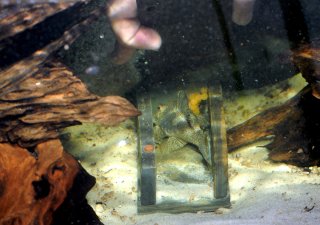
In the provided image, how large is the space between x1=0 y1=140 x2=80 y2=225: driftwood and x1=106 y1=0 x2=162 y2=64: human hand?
1.44m

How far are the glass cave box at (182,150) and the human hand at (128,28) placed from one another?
0.83 meters

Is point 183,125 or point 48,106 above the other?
point 48,106

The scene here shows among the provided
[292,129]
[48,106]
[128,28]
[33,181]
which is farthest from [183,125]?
[33,181]

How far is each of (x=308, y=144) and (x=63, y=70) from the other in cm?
281

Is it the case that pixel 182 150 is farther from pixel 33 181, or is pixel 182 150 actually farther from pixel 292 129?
pixel 33 181

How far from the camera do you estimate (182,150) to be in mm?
4133

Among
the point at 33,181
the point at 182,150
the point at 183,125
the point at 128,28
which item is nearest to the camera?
the point at 33,181

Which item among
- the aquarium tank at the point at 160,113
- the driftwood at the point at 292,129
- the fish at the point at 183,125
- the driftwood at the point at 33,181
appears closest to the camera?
the driftwood at the point at 33,181

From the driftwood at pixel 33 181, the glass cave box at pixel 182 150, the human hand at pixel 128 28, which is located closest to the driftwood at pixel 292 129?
the glass cave box at pixel 182 150

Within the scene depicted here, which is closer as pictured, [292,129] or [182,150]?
[292,129]

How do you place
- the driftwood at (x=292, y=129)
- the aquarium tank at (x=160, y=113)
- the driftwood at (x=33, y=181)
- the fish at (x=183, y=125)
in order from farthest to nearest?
the fish at (x=183, y=125)
the driftwood at (x=292, y=129)
the aquarium tank at (x=160, y=113)
the driftwood at (x=33, y=181)

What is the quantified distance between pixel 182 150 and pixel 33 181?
2083 millimetres

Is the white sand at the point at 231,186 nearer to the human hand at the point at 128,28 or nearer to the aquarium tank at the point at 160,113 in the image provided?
the aquarium tank at the point at 160,113

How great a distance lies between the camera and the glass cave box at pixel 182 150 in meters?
3.34
